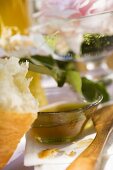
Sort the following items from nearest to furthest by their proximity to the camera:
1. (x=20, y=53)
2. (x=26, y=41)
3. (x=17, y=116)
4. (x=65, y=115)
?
(x=17, y=116) < (x=65, y=115) < (x=20, y=53) < (x=26, y=41)

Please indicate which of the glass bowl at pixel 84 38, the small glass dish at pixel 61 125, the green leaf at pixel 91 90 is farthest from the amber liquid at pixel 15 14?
the small glass dish at pixel 61 125

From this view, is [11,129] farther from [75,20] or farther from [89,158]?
[75,20]

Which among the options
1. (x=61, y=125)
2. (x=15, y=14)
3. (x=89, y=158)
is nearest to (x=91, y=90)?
(x=61, y=125)

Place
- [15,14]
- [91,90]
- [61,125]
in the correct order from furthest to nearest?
[15,14]
[91,90]
[61,125]

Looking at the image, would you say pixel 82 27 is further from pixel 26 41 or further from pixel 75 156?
pixel 75 156

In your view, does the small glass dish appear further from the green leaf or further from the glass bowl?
the glass bowl

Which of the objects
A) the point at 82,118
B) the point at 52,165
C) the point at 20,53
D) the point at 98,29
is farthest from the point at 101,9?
the point at 52,165
